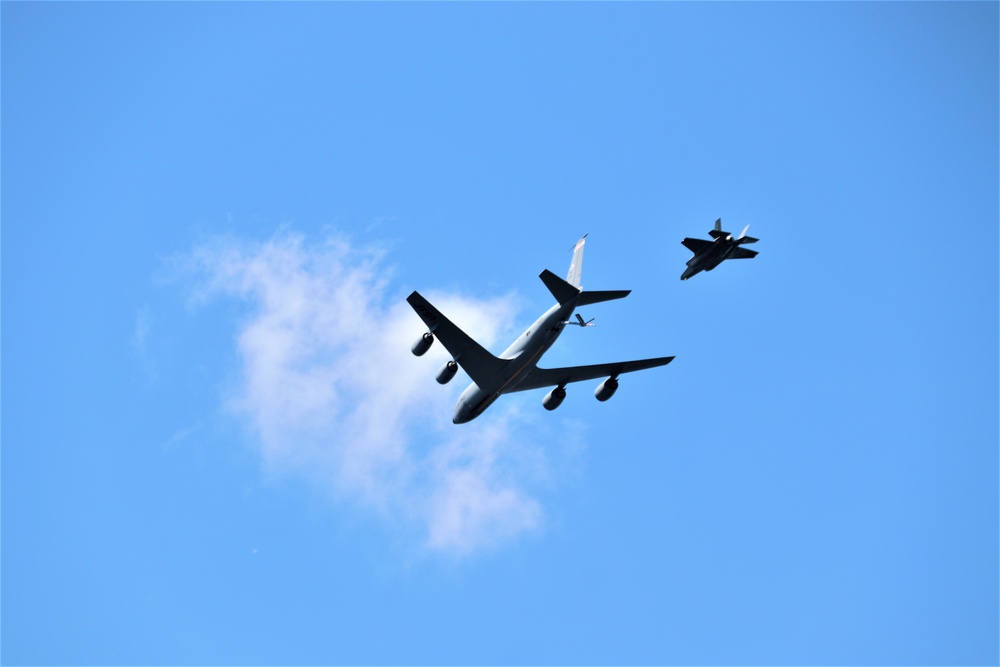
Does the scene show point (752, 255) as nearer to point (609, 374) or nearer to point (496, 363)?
point (609, 374)

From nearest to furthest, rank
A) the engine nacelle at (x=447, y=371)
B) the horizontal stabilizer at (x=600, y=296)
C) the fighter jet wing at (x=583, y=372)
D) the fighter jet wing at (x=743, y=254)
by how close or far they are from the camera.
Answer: the horizontal stabilizer at (x=600, y=296), the engine nacelle at (x=447, y=371), the fighter jet wing at (x=583, y=372), the fighter jet wing at (x=743, y=254)

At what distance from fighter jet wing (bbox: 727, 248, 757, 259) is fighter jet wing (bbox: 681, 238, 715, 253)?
177 cm

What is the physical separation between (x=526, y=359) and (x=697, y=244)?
43.5 feet

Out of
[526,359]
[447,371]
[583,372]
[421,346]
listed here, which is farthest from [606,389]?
[421,346]

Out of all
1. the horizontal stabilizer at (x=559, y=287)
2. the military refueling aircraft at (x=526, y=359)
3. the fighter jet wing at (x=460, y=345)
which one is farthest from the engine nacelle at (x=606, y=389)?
the horizontal stabilizer at (x=559, y=287)

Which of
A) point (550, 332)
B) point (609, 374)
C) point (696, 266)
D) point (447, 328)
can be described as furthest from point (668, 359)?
point (447, 328)

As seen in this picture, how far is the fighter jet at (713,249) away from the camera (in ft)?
149

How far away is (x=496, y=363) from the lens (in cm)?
3903

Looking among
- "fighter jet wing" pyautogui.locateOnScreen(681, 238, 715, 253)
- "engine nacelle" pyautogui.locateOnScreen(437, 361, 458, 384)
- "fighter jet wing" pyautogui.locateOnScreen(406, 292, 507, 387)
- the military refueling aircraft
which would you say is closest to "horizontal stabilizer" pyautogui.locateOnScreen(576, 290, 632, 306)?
the military refueling aircraft

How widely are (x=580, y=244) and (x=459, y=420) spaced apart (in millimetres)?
10719

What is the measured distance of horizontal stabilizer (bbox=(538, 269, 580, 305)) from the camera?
117 ft

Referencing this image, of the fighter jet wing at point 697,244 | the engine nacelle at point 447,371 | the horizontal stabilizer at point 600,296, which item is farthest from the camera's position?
the fighter jet wing at point 697,244

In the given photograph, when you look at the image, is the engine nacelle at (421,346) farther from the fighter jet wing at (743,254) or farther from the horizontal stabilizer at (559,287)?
the fighter jet wing at (743,254)

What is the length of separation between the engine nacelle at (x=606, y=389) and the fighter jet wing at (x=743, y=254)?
10160 mm
